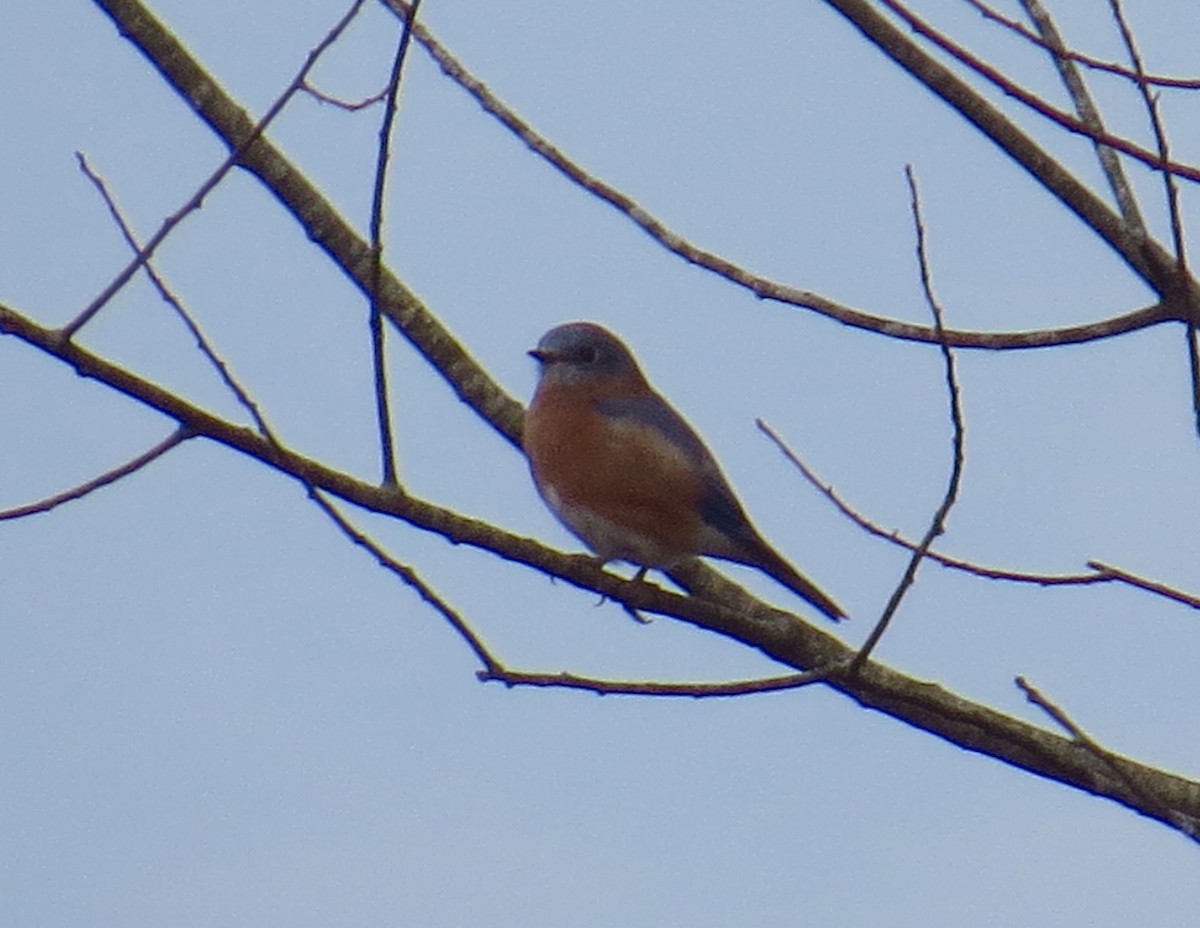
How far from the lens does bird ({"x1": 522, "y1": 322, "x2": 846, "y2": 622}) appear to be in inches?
249

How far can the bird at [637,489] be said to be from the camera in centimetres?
634

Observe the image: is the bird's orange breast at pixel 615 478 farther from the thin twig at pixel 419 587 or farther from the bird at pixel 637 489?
the thin twig at pixel 419 587

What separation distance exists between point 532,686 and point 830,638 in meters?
1.17

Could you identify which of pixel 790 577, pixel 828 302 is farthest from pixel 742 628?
pixel 790 577

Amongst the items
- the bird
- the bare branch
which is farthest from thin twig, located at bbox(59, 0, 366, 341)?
the bird

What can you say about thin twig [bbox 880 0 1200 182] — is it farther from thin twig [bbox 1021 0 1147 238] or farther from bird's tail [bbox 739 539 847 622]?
bird's tail [bbox 739 539 847 622]

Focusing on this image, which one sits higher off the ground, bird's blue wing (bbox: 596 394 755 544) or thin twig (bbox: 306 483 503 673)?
bird's blue wing (bbox: 596 394 755 544)

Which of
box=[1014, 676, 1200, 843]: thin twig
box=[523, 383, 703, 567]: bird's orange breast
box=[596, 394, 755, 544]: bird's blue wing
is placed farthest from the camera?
box=[596, 394, 755, 544]: bird's blue wing

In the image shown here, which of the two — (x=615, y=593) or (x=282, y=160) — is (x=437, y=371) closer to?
(x=282, y=160)

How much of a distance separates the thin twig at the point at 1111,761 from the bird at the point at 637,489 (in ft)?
9.51

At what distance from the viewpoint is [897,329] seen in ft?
12.6

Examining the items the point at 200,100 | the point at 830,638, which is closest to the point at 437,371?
the point at 200,100

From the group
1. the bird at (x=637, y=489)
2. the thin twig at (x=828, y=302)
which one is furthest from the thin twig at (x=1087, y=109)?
the bird at (x=637, y=489)

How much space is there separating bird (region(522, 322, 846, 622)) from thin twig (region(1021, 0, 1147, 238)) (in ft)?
8.57
